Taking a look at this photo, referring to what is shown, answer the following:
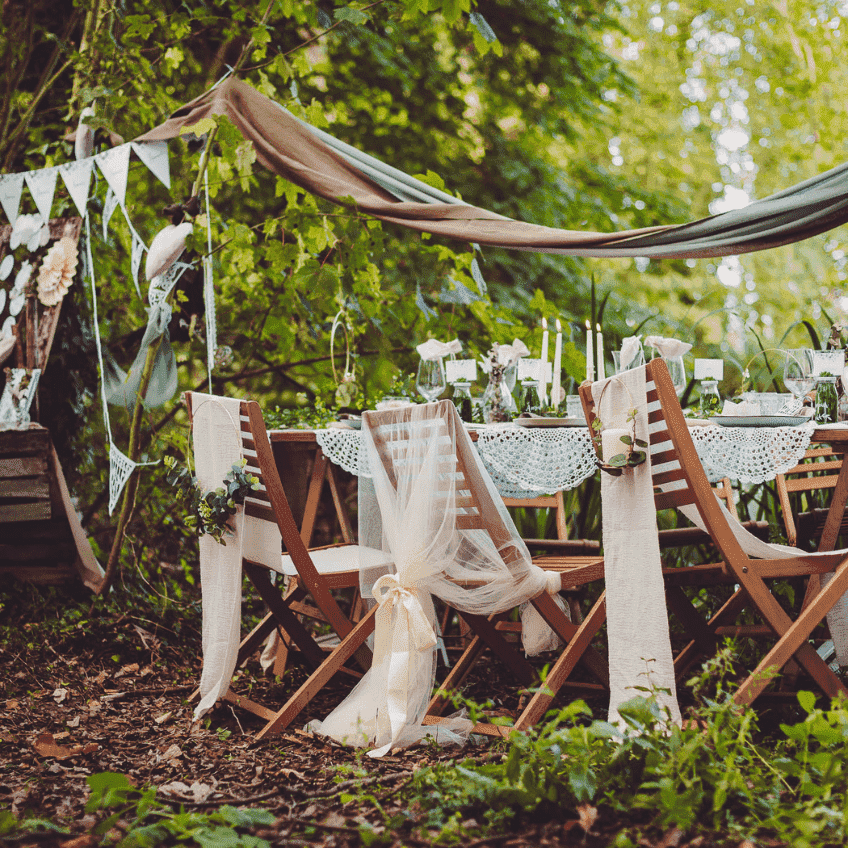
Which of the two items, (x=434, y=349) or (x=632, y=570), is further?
(x=434, y=349)

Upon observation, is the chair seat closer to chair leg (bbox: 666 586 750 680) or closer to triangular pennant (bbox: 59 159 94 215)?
chair leg (bbox: 666 586 750 680)

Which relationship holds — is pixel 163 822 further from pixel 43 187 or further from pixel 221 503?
pixel 43 187

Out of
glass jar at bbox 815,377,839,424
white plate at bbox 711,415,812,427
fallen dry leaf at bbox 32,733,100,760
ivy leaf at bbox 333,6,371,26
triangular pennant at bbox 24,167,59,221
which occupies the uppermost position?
ivy leaf at bbox 333,6,371,26

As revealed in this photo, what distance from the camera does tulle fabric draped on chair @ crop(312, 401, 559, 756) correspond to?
2523mm

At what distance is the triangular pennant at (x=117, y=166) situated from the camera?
363cm

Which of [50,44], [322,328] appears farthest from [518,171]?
[50,44]

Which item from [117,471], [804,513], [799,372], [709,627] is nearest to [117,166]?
[117,471]

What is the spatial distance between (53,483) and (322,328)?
167cm

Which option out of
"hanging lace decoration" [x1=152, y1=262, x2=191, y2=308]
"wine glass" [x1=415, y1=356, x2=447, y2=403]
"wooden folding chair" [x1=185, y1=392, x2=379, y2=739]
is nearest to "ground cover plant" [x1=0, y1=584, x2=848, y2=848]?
"wooden folding chair" [x1=185, y1=392, x2=379, y2=739]

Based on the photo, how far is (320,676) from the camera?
2.75 m

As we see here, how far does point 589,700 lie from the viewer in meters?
3.15

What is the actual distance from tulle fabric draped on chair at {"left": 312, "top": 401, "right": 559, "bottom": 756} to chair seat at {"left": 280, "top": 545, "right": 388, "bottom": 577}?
0.24ft

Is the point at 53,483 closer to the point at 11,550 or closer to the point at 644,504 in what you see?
the point at 11,550

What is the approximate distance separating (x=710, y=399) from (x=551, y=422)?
59cm
